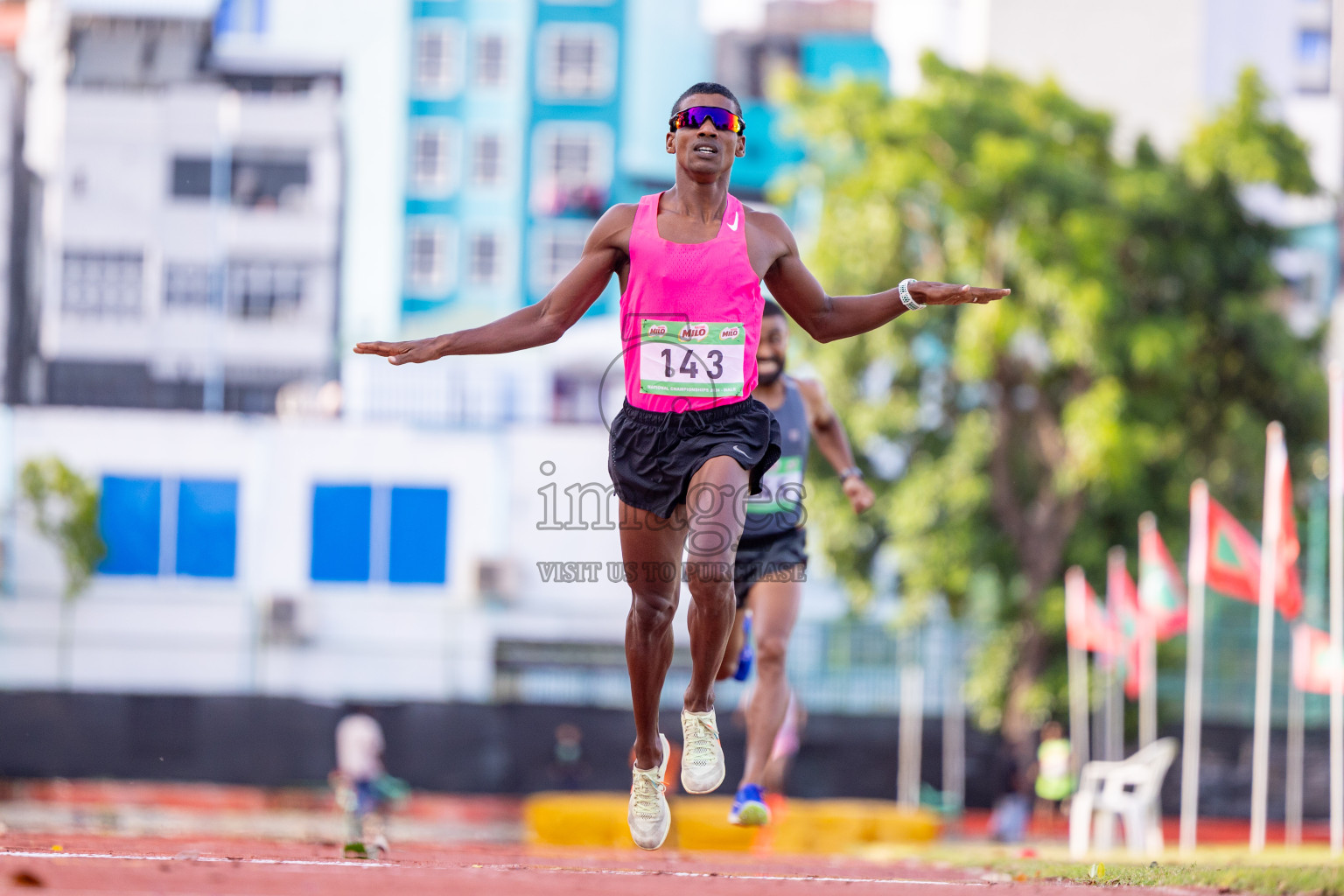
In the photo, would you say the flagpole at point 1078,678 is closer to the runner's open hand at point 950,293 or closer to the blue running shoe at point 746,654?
the blue running shoe at point 746,654

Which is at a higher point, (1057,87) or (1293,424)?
(1057,87)

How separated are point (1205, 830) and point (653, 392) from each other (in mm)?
24552

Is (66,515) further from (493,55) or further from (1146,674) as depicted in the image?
(493,55)

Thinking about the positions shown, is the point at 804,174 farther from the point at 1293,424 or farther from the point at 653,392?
the point at 653,392

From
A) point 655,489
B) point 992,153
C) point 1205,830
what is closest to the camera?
point 655,489

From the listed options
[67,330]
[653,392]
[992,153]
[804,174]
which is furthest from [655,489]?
[67,330]

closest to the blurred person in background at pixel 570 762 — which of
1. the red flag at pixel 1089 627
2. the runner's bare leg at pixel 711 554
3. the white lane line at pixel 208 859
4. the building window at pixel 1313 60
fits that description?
the red flag at pixel 1089 627

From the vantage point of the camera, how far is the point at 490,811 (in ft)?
91.0

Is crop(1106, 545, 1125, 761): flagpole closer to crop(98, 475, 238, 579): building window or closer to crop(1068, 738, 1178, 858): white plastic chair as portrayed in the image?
crop(1068, 738, 1178, 858): white plastic chair

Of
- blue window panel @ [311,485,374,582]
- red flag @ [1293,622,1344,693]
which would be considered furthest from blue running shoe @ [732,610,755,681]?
blue window panel @ [311,485,374,582]

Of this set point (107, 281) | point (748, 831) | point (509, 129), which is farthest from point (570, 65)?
point (748, 831)

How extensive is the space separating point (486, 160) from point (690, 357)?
45935 mm

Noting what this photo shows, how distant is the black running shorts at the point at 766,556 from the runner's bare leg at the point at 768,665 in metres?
0.04

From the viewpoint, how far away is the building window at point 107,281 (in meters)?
46.7
